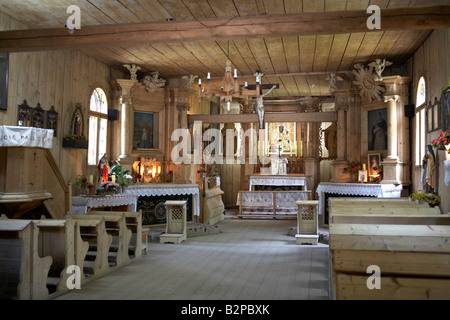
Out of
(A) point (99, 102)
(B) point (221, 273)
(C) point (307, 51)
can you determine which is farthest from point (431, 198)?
(A) point (99, 102)

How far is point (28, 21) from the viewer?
7457 mm

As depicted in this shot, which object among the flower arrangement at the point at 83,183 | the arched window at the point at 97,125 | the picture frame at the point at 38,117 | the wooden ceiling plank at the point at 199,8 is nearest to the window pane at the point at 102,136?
the arched window at the point at 97,125

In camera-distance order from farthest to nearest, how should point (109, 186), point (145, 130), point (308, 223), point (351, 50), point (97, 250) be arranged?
point (145, 130) → point (351, 50) → point (109, 186) → point (308, 223) → point (97, 250)

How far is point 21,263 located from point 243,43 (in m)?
6.54

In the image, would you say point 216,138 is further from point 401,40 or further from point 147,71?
point 401,40

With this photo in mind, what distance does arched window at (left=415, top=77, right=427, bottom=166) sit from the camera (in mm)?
8664

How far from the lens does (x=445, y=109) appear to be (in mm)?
6508

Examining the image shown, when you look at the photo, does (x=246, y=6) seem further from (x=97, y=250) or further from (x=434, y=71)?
(x=97, y=250)

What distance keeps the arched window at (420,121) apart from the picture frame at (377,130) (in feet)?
3.39

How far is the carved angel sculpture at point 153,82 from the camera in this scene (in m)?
11.1

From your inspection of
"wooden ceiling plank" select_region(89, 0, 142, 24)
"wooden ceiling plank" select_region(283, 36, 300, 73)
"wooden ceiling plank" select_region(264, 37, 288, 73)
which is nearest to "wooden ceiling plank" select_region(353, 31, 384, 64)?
"wooden ceiling plank" select_region(283, 36, 300, 73)

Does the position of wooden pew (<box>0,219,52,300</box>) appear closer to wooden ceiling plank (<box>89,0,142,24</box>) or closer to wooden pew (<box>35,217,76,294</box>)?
wooden pew (<box>35,217,76,294</box>)
